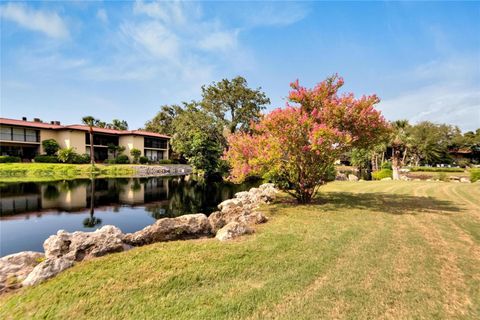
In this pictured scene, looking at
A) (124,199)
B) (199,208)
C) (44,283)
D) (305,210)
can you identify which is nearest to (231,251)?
(44,283)

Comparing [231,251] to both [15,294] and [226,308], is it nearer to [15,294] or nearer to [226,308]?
[226,308]

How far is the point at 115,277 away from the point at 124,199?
13310 millimetres

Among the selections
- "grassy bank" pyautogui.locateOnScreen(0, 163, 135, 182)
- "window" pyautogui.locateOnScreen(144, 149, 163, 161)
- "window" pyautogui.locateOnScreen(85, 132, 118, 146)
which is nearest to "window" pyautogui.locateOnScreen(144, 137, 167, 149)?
"window" pyautogui.locateOnScreen(144, 149, 163, 161)

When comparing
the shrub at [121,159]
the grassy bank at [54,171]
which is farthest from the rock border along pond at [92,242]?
the shrub at [121,159]

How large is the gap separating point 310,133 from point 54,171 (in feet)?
120

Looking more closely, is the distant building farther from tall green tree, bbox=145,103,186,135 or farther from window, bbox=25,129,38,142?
tall green tree, bbox=145,103,186,135

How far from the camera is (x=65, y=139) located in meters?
42.0

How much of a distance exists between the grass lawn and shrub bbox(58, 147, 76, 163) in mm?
40017

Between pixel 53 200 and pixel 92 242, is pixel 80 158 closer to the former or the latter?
pixel 53 200

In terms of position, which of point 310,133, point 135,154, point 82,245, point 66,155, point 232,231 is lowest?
point 232,231

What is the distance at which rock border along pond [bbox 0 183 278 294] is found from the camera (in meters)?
4.54

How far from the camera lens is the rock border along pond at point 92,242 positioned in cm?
454

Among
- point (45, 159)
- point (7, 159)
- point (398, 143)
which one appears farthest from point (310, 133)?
point (7, 159)

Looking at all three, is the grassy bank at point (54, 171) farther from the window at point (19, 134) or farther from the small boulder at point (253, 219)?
the small boulder at point (253, 219)
